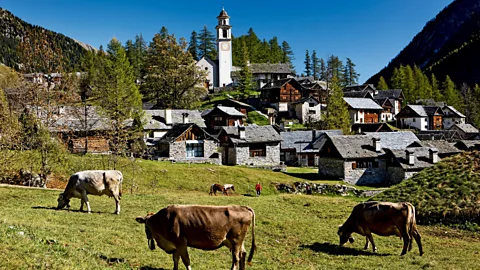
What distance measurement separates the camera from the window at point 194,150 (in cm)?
5807

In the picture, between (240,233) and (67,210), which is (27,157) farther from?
(240,233)

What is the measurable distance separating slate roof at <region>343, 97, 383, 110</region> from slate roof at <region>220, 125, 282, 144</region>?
124 ft

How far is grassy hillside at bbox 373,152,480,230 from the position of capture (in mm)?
23984

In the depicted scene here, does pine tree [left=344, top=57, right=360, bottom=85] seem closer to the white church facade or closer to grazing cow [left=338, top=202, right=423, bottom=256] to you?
the white church facade

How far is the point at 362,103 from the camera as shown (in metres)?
98.6

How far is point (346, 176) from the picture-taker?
54.4m

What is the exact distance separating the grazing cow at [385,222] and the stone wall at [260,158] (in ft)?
144

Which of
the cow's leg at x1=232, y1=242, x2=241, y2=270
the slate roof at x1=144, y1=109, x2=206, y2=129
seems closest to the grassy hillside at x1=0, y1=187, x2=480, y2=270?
the cow's leg at x1=232, y1=242, x2=241, y2=270

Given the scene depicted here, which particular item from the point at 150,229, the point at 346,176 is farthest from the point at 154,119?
the point at 150,229

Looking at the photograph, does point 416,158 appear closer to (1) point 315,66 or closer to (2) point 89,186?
(2) point 89,186

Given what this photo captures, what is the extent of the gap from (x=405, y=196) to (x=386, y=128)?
6188 cm

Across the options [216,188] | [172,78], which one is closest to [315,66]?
[172,78]

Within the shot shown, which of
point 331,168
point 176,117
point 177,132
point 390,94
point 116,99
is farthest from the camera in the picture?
point 390,94

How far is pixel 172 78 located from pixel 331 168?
43.1 metres
